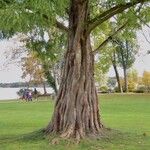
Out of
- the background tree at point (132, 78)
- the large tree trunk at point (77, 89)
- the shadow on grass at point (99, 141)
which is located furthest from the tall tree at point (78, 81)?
the background tree at point (132, 78)

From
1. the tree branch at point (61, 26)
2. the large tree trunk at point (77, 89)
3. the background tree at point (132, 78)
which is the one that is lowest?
the large tree trunk at point (77, 89)

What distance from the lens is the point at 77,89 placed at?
19.3 metres

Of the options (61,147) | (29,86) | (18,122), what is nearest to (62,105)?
(61,147)

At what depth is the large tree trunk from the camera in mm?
19156

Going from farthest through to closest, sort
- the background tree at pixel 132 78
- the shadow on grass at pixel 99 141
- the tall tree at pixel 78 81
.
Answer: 1. the background tree at pixel 132 78
2. the tall tree at pixel 78 81
3. the shadow on grass at pixel 99 141

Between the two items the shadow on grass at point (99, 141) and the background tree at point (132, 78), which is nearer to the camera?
the shadow on grass at point (99, 141)

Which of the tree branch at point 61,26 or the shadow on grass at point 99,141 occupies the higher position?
the tree branch at point 61,26

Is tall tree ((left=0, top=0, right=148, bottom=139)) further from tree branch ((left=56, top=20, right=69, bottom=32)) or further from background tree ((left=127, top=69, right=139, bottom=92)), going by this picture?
background tree ((left=127, top=69, right=139, bottom=92))

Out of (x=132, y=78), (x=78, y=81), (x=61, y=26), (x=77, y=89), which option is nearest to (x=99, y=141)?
(x=77, y=89)

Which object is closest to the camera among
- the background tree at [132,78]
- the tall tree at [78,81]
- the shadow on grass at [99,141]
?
the shadow on grass at [99,141]

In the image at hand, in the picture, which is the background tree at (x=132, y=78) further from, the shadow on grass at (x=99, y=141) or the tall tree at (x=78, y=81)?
the tall tree at (x=78, y=81)

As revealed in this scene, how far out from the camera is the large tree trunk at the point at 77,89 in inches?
754

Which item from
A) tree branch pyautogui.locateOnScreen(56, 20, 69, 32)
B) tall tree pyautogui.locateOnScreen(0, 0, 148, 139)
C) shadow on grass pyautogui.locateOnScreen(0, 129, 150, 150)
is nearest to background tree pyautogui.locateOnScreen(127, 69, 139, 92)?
shadow on grass pyautogui.locateOnScreen(0, 129, 150, 150)

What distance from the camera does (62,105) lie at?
64.2ft
